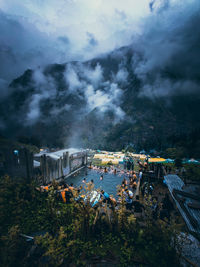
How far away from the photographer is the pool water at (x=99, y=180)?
67.3ft

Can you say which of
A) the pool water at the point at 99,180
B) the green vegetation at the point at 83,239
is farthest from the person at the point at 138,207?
the pool water at the point at 99,180

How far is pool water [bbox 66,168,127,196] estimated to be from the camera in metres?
20.5

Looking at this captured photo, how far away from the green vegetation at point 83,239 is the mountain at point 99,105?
347 feet

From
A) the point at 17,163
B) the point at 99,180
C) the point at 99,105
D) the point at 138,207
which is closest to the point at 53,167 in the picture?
the point at 17,163

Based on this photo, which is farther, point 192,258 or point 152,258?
point 152,258

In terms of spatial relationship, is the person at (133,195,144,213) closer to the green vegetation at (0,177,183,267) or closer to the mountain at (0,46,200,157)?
the green vegetation at (0,177,183,267)

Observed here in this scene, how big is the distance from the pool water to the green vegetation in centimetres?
1057

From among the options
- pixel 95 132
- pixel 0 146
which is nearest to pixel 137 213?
pixel 0 146

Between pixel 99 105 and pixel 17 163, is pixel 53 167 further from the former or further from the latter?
pixel 99 105

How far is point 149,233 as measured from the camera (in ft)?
26.9

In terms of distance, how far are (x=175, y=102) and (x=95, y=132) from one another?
108862 mm

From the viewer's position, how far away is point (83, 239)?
26.9 feet

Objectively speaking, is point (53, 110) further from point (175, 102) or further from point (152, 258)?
point (152, 258)

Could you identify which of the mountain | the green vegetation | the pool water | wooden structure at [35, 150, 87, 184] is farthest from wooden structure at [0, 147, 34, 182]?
the mountain
